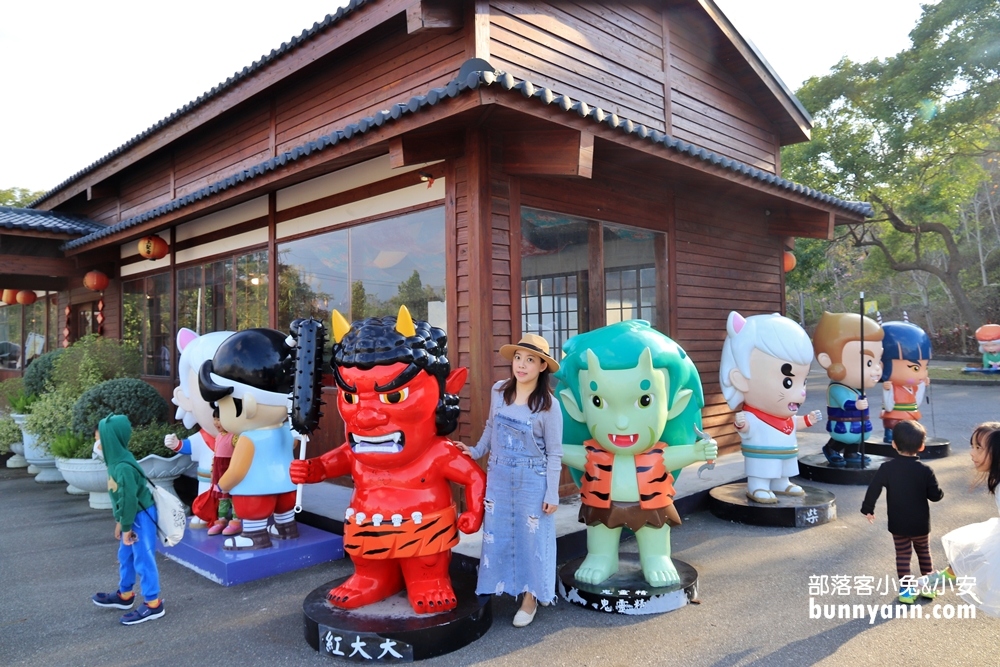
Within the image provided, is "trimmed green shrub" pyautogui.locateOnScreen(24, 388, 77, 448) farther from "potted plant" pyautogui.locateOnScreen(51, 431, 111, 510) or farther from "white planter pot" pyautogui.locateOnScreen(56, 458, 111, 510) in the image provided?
"white planter pot" pyautogui.locateOnScreen(56, 458, 111, 510)

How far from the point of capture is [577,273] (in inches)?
267

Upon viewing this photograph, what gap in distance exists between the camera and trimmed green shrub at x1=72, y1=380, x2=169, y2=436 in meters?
7.29

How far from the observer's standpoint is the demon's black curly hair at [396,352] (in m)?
3.69

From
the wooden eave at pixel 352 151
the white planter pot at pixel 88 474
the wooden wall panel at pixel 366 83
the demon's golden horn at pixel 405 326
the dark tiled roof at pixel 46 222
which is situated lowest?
the white planter pot at pixel 88 474

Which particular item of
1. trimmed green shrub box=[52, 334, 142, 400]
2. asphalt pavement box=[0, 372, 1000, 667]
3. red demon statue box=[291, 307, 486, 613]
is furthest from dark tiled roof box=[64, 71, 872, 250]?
asphalt pavement box=[0, 372, 1000, 667]

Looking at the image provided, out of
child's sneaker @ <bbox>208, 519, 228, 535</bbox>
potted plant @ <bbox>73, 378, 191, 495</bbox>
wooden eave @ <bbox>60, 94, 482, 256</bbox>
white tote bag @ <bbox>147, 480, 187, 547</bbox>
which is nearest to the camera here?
white tote bag @ <bbox>147, 480, 187, 547</bbox>

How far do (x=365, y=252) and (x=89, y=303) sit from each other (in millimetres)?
9924

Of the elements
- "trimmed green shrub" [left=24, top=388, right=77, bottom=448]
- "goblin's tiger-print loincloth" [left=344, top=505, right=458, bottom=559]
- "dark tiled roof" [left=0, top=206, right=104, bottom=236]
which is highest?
"dark tiled roof" [left=0, top=206, right=104, bottom=236]

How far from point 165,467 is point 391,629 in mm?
4598

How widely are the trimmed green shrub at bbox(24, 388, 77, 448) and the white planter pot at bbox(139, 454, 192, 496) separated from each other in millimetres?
1673

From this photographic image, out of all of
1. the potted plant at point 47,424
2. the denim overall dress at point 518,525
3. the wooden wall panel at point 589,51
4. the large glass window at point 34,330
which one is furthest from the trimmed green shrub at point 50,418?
the large glass window at point 34,330

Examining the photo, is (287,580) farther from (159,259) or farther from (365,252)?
(159,259)

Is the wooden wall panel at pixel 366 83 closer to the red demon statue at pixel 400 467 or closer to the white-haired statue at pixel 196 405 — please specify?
the white-haired statue at pixel 196 405

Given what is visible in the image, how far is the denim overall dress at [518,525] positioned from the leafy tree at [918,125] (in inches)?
747
